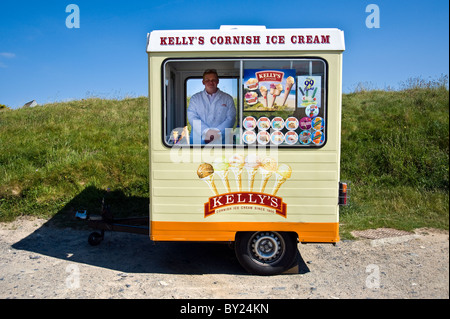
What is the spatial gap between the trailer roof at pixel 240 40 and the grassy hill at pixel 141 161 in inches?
107

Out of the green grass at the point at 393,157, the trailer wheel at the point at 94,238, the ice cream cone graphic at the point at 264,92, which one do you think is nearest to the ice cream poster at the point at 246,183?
the ice cream cone graphic at the point at 264,92

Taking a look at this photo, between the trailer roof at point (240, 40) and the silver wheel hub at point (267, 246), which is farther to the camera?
the silver wheel hub at point (267, 246)

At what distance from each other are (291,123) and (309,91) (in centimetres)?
45

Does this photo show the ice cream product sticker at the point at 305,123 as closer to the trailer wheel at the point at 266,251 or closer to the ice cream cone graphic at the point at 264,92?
the ice cream cone graphic at the point at 264,92

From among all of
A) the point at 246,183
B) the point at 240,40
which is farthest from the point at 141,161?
the point at 240,40

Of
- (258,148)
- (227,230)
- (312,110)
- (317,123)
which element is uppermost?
(312,110)

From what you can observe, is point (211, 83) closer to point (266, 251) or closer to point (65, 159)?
point (266, 251)

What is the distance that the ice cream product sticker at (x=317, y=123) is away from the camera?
183 inches

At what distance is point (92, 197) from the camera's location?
8164 mm

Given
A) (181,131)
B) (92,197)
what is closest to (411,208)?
(181,131)

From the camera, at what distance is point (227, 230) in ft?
15.5

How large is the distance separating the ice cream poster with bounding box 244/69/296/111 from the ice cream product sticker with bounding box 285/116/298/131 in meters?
0.20

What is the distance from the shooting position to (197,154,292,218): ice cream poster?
15.3 ft

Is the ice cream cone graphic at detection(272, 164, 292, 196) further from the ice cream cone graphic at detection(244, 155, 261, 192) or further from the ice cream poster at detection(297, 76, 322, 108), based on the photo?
the ice cream poster at detection(297, 76, 322, 108)
